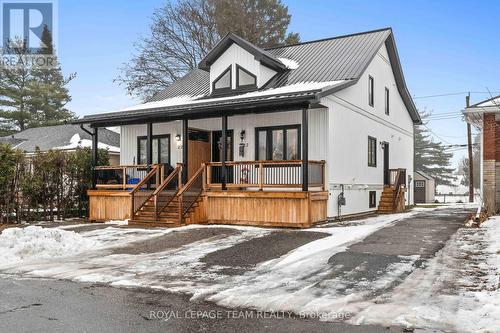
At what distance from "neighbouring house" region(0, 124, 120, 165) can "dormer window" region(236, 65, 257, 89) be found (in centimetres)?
1185

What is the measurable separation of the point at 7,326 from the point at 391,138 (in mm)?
19498

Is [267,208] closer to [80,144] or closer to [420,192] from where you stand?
[80,144]

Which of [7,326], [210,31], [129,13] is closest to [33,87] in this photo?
[129,13]

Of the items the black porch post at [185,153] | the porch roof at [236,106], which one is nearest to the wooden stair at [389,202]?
the porch roof at [236,106]

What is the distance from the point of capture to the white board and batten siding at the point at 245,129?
48.4 ft

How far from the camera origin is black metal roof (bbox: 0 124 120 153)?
28.5 meters

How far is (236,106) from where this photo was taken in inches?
555

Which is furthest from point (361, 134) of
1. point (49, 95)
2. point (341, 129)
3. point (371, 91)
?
point (49, 95)

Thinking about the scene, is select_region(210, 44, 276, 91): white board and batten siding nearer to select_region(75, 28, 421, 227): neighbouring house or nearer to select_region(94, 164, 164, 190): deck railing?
select_region(75, 28, 421, 227): neighbouring house

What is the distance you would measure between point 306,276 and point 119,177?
12706 mm

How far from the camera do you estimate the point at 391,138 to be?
836 inches

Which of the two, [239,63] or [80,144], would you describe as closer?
[239,63]

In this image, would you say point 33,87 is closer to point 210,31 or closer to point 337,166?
point 210,31

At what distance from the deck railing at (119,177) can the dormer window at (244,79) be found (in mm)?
4623
